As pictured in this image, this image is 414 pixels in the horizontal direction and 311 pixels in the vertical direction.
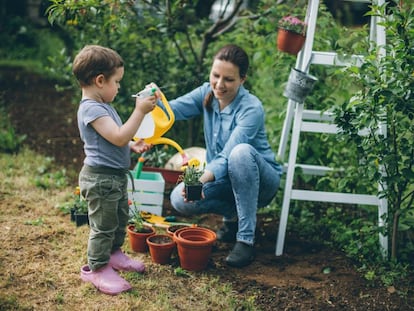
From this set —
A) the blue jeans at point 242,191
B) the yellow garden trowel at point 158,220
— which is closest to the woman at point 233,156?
the blue jeans at point 242,191

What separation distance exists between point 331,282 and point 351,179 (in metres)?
0.67

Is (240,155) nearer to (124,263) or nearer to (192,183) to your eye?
(192,183)

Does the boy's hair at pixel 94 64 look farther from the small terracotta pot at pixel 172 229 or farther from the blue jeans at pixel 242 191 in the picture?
the small terracotta pot at pixel 172 229

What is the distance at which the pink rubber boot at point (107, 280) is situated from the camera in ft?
8.52

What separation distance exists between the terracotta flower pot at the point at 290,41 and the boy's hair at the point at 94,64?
1199mm

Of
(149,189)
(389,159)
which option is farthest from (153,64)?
(389,159)

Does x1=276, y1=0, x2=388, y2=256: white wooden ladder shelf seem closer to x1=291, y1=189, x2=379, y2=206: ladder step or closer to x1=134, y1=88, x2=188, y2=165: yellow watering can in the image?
x1=291, y1=189, x2=379, y2=206: ladder step

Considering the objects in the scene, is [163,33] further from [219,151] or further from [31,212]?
[31,212]

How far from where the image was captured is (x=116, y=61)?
2.57 meters

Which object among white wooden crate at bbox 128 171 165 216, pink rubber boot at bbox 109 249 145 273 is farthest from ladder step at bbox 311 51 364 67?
pink rubber boot at bbox 109 249 145 273

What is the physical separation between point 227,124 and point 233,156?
0.29 meters

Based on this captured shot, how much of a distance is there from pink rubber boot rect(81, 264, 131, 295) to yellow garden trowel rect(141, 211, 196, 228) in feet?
2.39

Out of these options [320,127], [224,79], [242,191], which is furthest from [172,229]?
[320,127]

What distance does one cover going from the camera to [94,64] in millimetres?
2512
